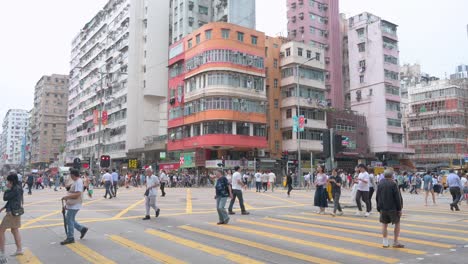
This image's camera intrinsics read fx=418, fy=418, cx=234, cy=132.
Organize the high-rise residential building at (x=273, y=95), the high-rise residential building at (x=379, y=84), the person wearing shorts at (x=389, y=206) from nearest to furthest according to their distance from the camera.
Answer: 1. the person wearing shorts at (x=389, y=206)
2. the high-rise residential building at (x=273, y=95)
3. the high-rise residential building at (x=379, y=84)

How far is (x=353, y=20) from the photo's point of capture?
71.3 meters

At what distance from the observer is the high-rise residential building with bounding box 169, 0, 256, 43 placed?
5916cm

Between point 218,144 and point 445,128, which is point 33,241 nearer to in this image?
point 218,144

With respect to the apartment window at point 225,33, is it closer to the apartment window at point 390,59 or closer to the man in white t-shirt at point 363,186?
the apartment window at point 390,59

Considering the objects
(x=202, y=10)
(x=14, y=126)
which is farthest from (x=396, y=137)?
(x=14, y=126)

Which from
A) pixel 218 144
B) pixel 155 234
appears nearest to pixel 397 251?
pixel 155 234

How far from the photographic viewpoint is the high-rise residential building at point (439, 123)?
7125 centimetres

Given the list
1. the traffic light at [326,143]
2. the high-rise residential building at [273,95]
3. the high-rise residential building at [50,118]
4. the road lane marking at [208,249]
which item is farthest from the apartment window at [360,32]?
the high-rise residential building at [50,118]

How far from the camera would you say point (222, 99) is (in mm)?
47875

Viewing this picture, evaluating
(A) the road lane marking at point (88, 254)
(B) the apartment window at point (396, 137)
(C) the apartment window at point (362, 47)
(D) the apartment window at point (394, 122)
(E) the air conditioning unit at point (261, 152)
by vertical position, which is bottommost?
(A) the road lane marking at point (88, 254)

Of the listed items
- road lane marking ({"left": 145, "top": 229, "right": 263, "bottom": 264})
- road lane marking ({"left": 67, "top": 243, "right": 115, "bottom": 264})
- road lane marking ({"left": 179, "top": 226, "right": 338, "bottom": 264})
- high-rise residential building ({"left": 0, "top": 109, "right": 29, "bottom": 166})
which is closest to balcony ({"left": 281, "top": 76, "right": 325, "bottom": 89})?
road lane marking ({"left": 179, "top": 226, "right": 338, "bottom": 264})

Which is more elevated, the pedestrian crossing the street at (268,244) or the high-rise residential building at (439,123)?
the high-rise residential building at (439,123)

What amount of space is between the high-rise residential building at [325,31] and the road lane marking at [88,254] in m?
60.0

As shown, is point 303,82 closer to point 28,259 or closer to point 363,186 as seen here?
point 363,186
